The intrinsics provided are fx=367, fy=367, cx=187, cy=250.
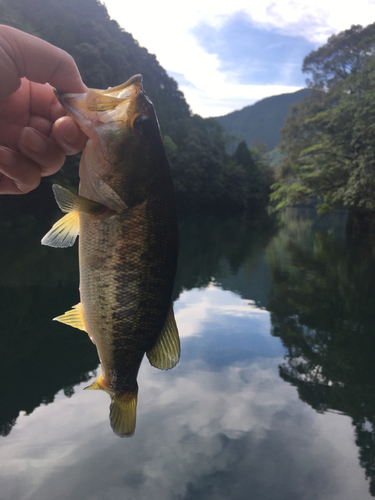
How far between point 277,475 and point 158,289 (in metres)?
4.78

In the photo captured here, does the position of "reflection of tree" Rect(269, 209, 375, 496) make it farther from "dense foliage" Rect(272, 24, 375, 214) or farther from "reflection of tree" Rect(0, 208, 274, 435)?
"dense foliage" Rect(272, 24, 375, 214)

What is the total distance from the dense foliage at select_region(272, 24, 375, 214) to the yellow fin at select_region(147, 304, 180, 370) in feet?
86.7

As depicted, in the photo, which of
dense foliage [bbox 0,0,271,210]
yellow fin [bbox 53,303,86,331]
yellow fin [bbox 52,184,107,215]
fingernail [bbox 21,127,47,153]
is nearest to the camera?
yellow fin [bbox 52,184,107,215]

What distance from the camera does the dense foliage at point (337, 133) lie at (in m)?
25.8

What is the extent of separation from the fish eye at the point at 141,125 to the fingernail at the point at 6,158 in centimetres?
86

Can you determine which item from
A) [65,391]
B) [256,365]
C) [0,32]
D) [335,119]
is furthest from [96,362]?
[335,119]

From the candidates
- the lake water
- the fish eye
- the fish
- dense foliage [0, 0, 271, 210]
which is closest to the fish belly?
the fish

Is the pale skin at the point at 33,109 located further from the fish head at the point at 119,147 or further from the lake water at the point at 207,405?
the lake water at the point at 207,405

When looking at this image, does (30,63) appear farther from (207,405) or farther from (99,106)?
(207,405)

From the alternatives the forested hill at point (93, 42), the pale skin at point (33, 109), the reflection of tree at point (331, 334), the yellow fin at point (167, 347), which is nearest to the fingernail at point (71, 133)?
the pale skin at point (33, 109)

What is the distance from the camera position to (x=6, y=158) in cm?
203

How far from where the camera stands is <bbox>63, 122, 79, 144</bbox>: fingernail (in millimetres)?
1868

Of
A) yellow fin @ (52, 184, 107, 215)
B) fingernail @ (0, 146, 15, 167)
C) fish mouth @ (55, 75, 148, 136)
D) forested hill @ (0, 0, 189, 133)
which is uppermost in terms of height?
forested hill @ (0, 0, 189, 133)

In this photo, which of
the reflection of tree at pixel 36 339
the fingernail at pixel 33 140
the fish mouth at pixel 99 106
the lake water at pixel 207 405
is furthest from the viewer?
the reflection of tree at pixel 36 339
